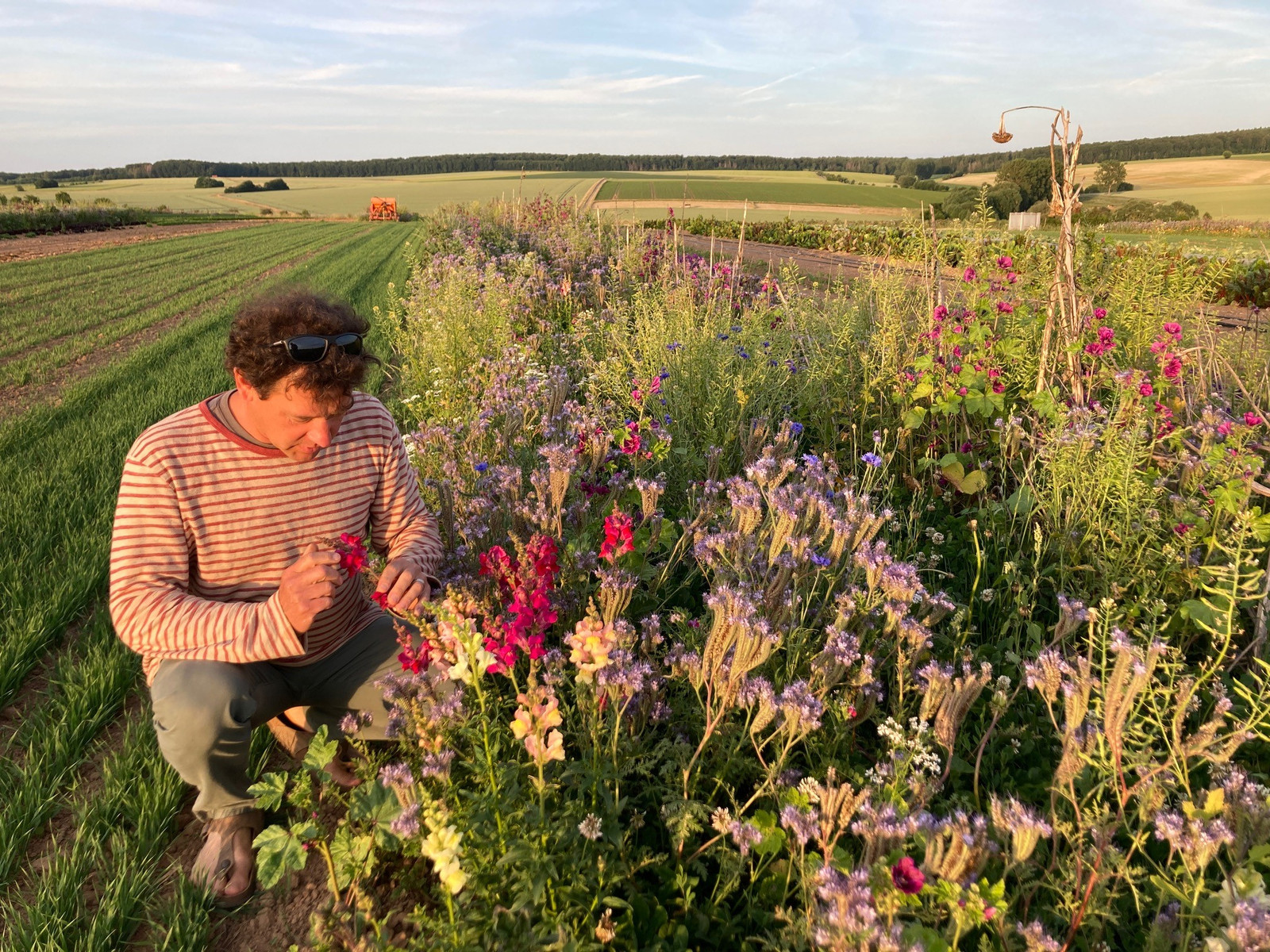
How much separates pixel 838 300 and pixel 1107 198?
2854cm

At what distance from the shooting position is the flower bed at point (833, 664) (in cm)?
138

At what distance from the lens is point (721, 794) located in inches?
78.6

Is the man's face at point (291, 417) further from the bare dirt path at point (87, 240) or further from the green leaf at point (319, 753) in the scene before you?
the bare dirt path at point (87, 240)

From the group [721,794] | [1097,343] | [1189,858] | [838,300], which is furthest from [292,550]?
[838,300]

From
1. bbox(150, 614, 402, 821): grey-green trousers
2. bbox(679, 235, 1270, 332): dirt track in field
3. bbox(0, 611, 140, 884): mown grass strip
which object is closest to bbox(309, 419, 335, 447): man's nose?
bbox(150, 614, 402, 821): grey-green trousers

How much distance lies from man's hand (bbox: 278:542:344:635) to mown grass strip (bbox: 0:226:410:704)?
885 millimetres

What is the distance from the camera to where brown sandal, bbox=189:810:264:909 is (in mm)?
1918

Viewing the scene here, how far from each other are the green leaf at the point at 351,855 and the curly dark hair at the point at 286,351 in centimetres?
118

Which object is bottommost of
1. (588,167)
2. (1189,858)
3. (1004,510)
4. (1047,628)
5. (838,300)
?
(1047,628)

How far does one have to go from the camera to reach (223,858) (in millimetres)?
1960

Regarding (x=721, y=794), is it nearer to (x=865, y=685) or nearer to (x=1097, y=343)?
→ (x=865, y=685)

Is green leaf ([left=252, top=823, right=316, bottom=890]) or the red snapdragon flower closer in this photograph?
green leaf ([left=252, top=823, right=316, bottom=890])

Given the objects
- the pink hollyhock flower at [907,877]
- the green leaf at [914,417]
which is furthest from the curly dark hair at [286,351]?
the green leaf at [914,417]

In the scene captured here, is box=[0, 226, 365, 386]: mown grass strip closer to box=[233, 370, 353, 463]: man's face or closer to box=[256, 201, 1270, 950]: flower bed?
box=[256, 201, 1270, 950]: flower bed
